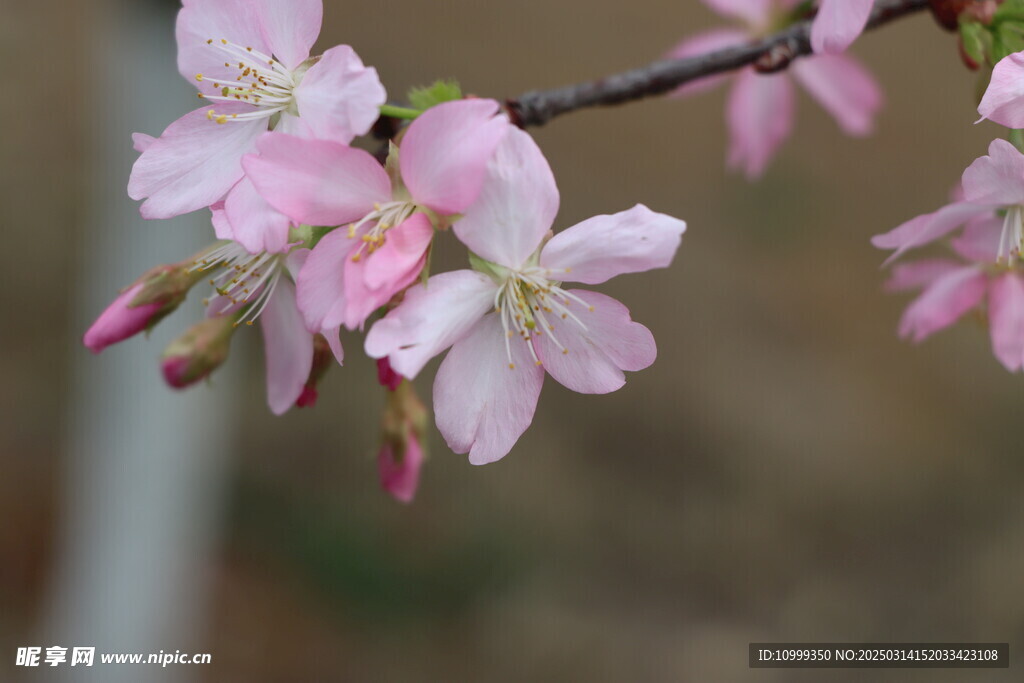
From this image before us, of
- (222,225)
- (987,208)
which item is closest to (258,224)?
(222,225)

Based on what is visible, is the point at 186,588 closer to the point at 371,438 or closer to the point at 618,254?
the point at 371,438

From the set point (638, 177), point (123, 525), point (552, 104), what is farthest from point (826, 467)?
point (552, 104)

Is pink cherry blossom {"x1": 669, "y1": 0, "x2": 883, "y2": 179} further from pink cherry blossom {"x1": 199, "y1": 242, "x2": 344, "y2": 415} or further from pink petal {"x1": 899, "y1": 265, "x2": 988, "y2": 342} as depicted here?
pink cherry blossom {"x1": 199, "y1": 242, "x2": 344, "y2": 415}

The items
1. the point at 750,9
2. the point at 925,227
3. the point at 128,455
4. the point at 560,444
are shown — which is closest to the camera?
the point at 925,227

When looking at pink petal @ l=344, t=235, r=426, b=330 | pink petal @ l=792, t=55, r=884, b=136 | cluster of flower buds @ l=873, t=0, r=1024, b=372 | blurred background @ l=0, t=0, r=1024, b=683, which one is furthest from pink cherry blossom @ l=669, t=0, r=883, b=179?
blurred background @ l=0, t=0, r=1024, b=683

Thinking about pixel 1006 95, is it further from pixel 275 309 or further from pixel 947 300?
pixel 275 309

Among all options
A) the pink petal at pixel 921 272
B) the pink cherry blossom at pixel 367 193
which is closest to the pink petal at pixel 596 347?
the pink cherry blossom at pixel 367 193

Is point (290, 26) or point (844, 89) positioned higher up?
point (844, 89)
